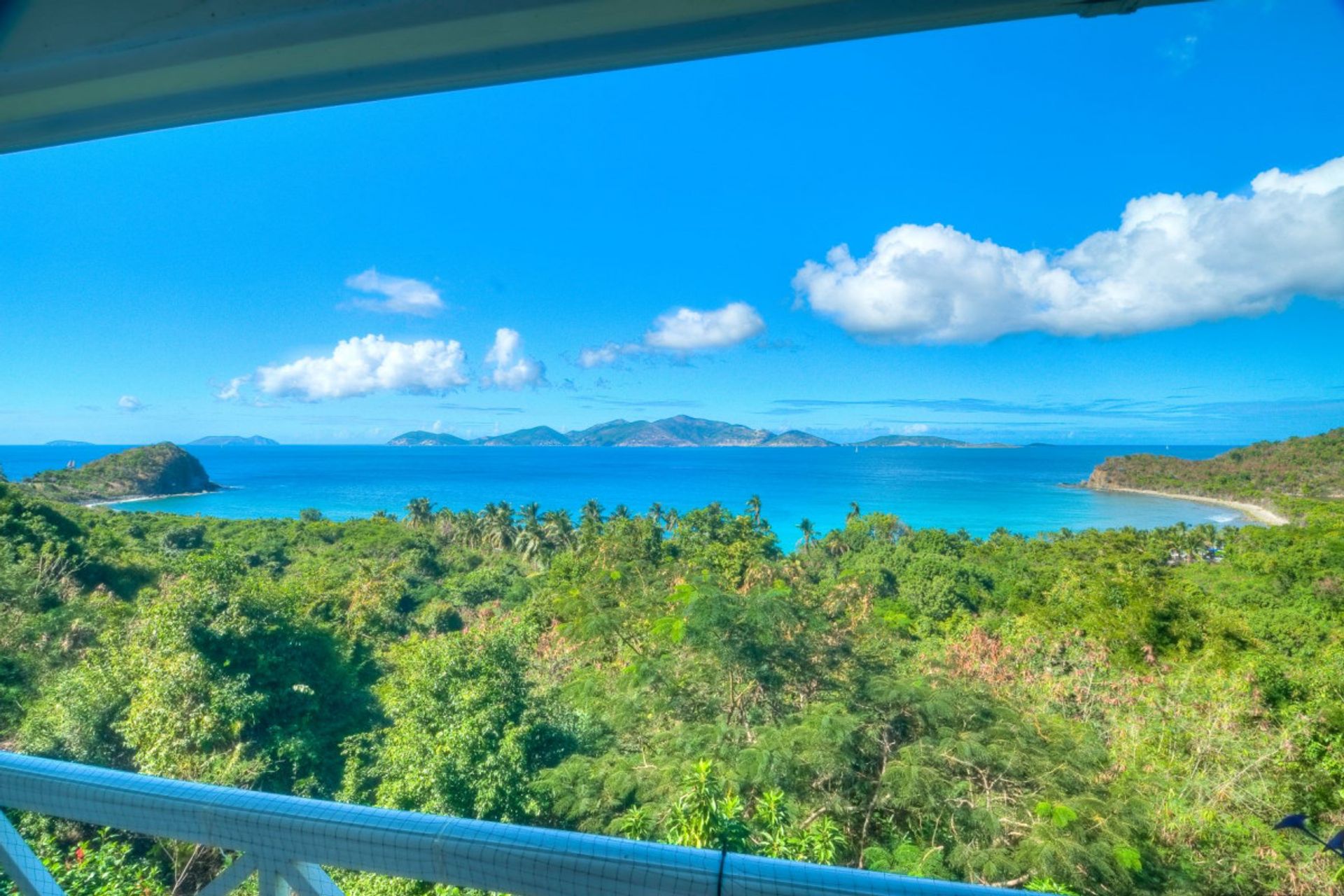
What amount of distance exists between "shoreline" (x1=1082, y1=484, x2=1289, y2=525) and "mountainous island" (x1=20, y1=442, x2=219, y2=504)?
41.7 metres

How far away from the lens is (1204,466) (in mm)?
39094

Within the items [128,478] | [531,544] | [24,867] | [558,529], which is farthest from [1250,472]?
[128,478]

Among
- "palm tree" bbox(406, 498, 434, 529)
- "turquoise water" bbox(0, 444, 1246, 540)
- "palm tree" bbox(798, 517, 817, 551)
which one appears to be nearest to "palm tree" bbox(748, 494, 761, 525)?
"palm tree" bbox(798, 517, 817, 551)

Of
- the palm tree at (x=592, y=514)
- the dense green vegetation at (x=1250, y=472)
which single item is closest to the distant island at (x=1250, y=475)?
the dense green vegetation at (x=1250, y=472)

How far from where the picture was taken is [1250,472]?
97.5 ft

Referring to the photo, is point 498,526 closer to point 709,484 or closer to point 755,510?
point 755,510

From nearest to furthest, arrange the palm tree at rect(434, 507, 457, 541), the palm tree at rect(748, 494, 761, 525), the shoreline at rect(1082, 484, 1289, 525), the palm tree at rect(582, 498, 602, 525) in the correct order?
the palm tree at rect(748, 494, 761, 525), the shoreline at rect(1082, 484, 1289, 525), the palm tree at rect(582, 498, 602, 525), the palm tree at rect(434, 507, 457, 541)

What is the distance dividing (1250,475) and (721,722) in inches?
1500

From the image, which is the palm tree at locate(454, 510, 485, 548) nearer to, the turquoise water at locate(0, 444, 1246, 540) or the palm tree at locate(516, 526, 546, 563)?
the palm tree at locate(516, 526, 546, 563)

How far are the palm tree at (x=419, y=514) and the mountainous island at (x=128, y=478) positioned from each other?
1214cm

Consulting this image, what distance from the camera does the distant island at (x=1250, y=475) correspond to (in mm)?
20016

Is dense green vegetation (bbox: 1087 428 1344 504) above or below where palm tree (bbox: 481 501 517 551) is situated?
above

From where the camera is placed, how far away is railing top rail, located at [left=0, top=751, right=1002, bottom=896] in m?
0.47

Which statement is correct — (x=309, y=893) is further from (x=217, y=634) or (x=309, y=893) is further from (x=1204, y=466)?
(x=1204, y=466)
